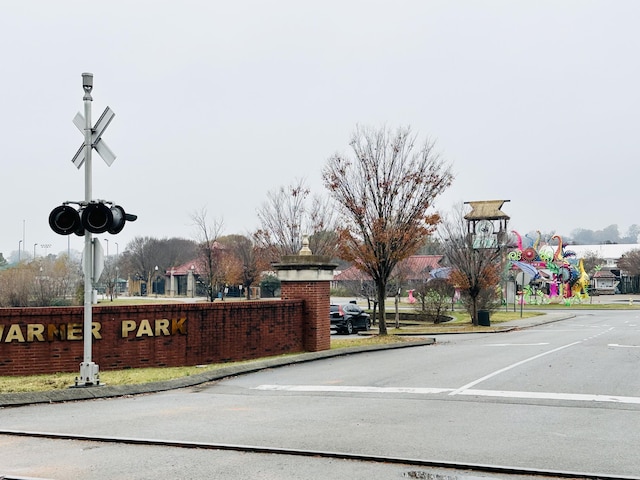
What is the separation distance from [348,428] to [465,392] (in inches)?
137

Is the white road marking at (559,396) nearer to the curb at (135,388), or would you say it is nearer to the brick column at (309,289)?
the curb at (135,388)

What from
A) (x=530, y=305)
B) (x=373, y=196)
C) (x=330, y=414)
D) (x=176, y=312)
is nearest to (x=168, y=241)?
(x=530, y=305)

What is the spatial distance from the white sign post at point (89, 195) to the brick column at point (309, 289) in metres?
7.23

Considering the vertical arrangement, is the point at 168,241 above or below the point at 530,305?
above

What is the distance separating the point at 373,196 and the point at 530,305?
1877 inches

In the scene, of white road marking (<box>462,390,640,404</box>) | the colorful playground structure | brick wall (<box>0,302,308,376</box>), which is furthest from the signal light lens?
the colorful playground structure

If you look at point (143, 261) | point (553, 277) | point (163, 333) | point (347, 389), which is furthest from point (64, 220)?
point (143, 261)

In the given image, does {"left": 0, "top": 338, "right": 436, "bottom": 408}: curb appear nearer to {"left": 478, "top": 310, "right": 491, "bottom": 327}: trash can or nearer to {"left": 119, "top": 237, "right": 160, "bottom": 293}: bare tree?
{"left": 478, "top": 310, "right": 491, "bottom": 327}: trash can

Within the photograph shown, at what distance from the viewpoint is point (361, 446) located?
7.52m

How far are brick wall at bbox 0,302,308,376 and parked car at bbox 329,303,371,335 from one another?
12.8 m

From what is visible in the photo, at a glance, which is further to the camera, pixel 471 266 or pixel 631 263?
pixel 631 263

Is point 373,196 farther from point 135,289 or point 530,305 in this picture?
point 135,289

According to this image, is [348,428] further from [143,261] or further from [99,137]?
[143,261]

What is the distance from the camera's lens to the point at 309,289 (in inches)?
742
